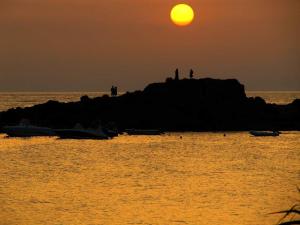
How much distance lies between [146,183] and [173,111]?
10686 centimetres

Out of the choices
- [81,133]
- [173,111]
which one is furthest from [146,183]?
[173,111]

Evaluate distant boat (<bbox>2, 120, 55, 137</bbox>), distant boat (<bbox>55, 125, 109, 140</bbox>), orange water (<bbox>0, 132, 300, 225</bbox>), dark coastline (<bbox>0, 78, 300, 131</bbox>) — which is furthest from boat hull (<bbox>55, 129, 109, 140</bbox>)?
dark coastline (<bbox>0, 78, 300, 131</bbox>)

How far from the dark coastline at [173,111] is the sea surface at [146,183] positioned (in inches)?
1733

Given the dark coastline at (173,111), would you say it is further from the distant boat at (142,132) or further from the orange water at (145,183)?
the orange water at (145,183)

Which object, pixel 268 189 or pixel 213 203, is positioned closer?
pixel 213 203

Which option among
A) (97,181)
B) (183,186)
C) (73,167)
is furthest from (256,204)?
(73,167)

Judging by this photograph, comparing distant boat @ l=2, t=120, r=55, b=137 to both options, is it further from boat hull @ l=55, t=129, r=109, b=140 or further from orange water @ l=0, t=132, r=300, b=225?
orange water @ l=0, t=132, r=300, b=225

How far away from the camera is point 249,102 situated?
184500 mm

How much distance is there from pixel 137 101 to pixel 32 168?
94.6 meters

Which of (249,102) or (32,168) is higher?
(249,102)

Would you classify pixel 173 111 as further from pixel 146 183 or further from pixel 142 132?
pixel 146 183

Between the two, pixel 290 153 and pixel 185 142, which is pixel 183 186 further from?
pixel 185 142

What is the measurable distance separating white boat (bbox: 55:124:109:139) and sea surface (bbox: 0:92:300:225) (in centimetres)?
1463

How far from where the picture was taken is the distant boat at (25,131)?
14850cm
